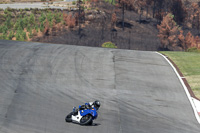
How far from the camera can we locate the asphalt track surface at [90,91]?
1780cm

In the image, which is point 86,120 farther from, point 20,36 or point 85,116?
point 20,36

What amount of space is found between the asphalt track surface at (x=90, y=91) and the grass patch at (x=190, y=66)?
4.40 ft

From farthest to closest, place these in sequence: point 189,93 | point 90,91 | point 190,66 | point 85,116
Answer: point 190,66
point 189,93
point 90,91
point 85,116

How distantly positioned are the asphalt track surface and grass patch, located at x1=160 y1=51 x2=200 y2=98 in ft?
4.40

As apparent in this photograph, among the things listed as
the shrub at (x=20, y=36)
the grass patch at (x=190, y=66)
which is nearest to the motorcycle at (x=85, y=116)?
the grass patch at (x=190, y=66)

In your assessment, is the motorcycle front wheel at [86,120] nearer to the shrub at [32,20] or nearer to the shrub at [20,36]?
the shrub at [20,36]

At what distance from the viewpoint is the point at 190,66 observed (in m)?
31.9

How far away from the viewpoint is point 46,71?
27.1m

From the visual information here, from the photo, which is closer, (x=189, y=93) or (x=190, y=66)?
(x=189, y=93)

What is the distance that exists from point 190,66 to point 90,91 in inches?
554

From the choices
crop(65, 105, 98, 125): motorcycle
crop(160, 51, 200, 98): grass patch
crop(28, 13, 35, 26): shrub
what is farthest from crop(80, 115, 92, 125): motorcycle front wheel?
crop(28, 13, 35, 26): shrub

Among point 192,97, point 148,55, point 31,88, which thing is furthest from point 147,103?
point 148,55

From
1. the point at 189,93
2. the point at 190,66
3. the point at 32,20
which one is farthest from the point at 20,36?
the point at 189,93

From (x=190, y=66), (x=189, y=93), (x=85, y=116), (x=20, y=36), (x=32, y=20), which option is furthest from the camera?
(x=32, y=20)
